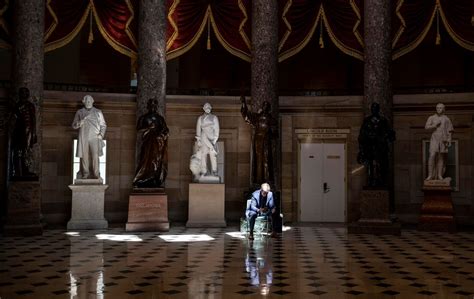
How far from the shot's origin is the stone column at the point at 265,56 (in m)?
15.0

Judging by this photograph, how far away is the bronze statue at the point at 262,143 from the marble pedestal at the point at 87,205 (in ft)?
12.3

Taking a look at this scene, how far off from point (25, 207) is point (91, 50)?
874 cm

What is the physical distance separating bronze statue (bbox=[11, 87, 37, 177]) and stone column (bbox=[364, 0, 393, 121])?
8.19 m

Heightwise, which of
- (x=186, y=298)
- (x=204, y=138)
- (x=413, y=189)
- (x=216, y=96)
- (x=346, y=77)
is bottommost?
(x=186, y=298)

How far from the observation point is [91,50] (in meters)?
19.7

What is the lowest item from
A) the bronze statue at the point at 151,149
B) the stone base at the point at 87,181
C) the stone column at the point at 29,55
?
the stone base at the point at 87,181

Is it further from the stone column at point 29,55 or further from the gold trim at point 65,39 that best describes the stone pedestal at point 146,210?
the gold trim at point 65,39

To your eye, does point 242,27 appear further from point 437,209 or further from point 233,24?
point 437,209

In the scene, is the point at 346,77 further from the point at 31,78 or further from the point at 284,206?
the point at 31,78

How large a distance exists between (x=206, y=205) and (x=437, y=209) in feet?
18.4

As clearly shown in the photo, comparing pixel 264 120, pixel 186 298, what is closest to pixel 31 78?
pixel 264 120

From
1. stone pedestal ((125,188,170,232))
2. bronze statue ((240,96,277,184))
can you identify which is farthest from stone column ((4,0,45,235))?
bronze statue ((240,96,277,184))

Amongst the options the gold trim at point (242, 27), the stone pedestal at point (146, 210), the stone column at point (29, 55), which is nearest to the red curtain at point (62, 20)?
the stone column at point (29, 55)

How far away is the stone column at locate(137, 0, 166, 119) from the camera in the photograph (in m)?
14.6
